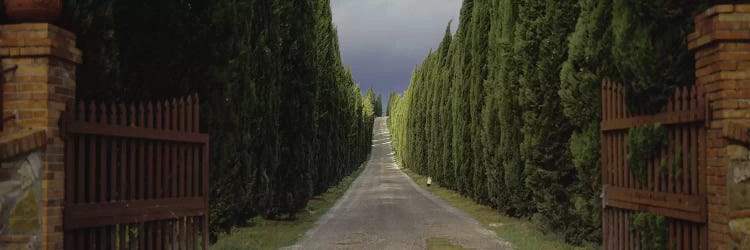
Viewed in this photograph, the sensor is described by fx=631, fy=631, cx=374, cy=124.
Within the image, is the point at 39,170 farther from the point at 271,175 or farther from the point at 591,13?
the point at 271,175

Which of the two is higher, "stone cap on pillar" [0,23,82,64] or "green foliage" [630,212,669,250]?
"stone cap on pillar" [0,23,82,64]

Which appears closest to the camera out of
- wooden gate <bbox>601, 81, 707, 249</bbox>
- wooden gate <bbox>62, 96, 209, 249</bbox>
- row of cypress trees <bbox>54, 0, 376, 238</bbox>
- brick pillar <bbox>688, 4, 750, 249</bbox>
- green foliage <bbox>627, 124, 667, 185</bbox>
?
brick pillar <bbox>688, 4, 750, 249</bbox>

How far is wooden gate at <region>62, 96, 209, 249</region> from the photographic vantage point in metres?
4.89

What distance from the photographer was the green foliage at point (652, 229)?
5680mm

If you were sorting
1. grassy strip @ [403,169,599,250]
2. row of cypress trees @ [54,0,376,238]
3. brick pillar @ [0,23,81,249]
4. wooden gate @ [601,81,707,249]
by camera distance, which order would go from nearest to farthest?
brick pillar @ [0,23,81,249], wooden gate @ [601,81,707,249], row of cypress trees @ [54,0,376,238], grassy strip @ [403,169,599,250]

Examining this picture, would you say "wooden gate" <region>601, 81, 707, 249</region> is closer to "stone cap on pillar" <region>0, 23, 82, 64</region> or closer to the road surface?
the road surface

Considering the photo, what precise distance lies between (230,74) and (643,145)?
5.59 m

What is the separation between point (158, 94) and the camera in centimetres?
794

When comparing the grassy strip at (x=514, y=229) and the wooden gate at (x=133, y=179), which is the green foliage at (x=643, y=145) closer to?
the grassy strip at (x=514, y=229)

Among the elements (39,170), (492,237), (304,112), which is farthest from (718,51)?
(304,112)

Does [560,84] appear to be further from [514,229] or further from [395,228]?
[395,228]

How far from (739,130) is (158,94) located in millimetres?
6352

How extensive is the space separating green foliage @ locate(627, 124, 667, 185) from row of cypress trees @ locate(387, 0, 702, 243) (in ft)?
1.30

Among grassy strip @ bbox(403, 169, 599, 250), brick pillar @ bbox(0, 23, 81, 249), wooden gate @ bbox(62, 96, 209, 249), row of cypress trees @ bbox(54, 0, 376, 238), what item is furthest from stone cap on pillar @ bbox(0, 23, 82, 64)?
grassy strip @ bbox(403, 169, 599, 250)
